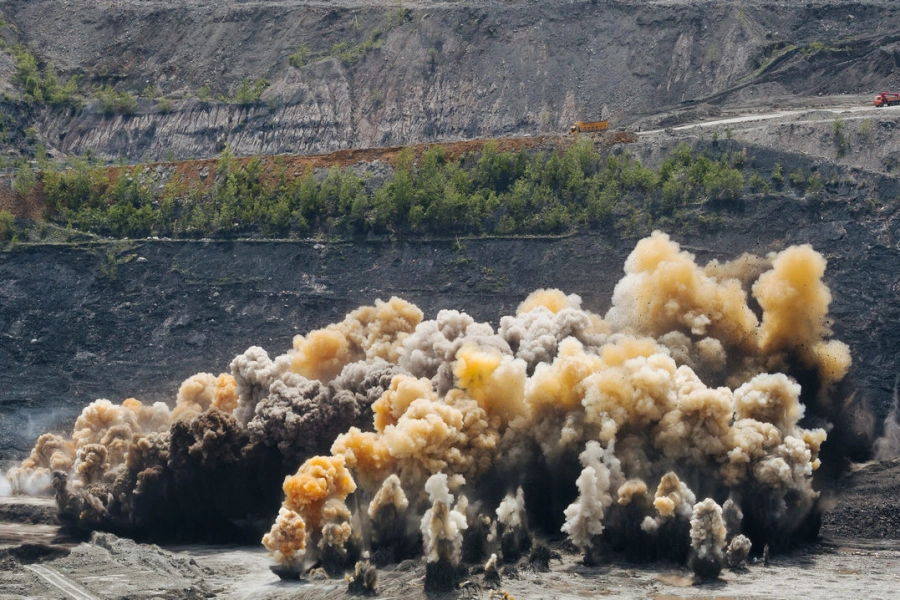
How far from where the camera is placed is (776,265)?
110 meters

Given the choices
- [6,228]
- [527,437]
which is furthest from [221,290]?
[527,437]

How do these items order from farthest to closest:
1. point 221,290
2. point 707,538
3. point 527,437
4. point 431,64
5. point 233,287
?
point 431,64, point 221,290, point 233,287, point 527,437, point 707,538

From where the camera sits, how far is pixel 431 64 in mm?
167875

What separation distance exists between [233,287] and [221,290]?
3.41 ft

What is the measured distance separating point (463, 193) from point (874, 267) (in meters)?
36.1

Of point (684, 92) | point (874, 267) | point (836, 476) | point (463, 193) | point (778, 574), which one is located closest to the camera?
point (778, 574)

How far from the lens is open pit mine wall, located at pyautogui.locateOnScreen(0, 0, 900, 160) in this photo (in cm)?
15762

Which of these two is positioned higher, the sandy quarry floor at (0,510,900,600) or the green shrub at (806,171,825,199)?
the green shrub at (806,171,825,199)

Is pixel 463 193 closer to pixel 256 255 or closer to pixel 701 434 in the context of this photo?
pixel 256 255

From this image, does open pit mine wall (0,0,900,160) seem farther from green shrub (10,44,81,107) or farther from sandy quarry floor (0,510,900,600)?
sandy quarry floor (0,510,900,600)

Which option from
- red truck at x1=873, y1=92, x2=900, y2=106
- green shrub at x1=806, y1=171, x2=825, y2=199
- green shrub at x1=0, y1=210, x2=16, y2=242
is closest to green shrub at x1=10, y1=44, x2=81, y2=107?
green shrub at x1=0, y1=210, x2=16, y2=242

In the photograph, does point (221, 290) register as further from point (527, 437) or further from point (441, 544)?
point (441, 544)

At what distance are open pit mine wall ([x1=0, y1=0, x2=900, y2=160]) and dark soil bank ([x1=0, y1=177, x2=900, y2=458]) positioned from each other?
28.2m

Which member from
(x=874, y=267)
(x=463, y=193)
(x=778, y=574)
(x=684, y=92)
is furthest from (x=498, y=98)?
(x=778, y=574)
